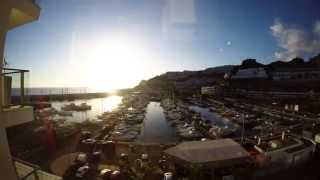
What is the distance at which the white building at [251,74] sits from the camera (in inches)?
4690

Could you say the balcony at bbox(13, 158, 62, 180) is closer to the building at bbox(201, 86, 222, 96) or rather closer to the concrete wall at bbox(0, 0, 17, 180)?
the concrete wall at bbox(0, 0, 17, 180)

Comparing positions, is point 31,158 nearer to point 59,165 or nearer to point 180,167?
point 59,165

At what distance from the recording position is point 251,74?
126 m

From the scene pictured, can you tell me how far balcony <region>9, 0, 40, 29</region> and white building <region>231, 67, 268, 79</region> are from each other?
120m

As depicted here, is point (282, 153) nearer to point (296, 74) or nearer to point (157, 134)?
point (157, 134)

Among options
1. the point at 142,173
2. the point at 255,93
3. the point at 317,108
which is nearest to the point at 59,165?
the point at 142,173

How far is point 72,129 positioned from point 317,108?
163ft

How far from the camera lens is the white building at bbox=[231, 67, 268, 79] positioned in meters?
119

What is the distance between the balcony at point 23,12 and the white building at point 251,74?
11974 centimetres

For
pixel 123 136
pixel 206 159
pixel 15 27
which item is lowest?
pixel 123 136

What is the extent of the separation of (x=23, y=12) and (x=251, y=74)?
129 m

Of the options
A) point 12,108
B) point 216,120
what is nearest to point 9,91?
point 12,108

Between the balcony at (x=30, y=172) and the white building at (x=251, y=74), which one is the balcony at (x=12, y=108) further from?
the white building at (x=251, y=74)

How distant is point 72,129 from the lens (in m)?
37.5
